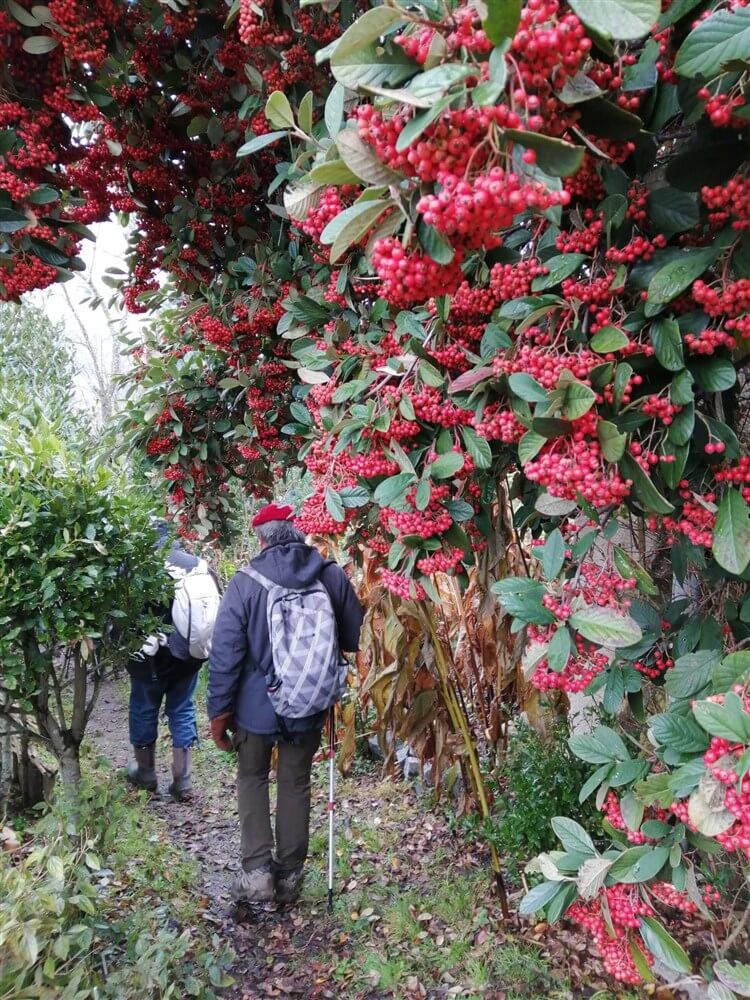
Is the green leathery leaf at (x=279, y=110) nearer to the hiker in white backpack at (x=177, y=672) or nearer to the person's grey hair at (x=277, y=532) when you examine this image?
the person's grey hair at (x=277, y=532)

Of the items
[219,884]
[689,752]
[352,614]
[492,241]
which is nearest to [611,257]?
[492,241]

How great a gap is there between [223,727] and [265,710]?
0.24 metres

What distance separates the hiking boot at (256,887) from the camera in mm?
2791

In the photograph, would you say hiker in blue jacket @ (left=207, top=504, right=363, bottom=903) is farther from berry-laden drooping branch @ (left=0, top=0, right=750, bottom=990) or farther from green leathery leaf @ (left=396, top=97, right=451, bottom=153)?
green leathery leaf @ (left=396, top=97, right=451, bottom=153)

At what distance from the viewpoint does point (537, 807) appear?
9.09ft

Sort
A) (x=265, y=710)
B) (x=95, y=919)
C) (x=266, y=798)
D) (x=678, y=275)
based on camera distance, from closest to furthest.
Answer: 1. (x=678, y=275)
2. (x=95, y=919)
3. (x=265, y=710)
4. (x=266, y=798)

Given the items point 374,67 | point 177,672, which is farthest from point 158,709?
point 374,67

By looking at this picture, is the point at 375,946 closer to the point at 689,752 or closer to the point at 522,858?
the point at 522,858

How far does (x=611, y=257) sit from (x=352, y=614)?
216 cm

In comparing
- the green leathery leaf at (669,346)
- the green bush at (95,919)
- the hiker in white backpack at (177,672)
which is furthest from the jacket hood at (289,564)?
the green leathery leaf at (669,346)

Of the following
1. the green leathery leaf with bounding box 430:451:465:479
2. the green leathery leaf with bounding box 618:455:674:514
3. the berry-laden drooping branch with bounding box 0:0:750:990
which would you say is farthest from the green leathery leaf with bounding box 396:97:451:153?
the green leathery leaf with bounding box 430:451:465:479

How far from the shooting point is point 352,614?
2936mm

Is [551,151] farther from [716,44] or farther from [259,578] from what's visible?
[259,578]

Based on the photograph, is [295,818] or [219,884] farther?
[219,884]
